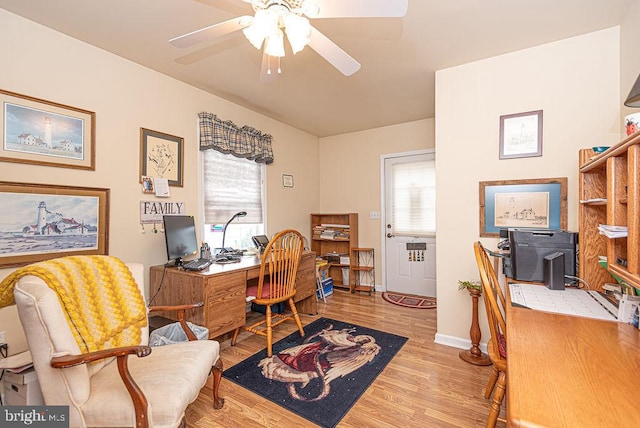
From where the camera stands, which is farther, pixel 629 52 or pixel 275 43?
pixel 629 52

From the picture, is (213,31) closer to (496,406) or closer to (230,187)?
(230,187)

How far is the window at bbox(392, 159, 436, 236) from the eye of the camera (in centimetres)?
384

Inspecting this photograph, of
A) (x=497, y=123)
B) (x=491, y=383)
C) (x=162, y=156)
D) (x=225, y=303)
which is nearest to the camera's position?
(x=491, y=383)

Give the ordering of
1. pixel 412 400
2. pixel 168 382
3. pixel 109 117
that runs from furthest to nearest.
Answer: pixel 109 117, pixel 412 400, pixel 168 382

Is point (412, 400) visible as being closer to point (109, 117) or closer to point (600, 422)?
point (600, 422)

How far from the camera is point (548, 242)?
1.73m

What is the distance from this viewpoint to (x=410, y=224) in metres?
4.00

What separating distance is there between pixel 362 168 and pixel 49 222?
11.6ft

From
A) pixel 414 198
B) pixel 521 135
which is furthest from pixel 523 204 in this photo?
pixel 414 198

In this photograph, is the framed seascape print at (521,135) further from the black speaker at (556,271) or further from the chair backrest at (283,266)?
the chair backrest at (283,266)

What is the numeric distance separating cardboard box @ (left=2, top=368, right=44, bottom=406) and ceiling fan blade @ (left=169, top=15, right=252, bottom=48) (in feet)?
5.80

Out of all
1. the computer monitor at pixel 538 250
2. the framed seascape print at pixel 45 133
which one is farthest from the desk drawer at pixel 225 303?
the computer monitor at pixel 538 250

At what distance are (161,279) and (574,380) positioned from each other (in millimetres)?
2526

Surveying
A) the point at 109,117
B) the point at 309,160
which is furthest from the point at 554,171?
the point at 109,117
